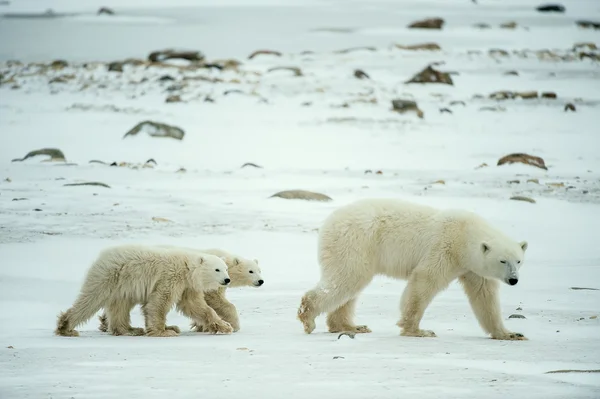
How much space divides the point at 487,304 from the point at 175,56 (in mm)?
30841

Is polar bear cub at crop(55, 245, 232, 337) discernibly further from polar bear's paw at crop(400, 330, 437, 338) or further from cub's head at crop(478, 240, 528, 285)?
cub's head at crop(478, 240, 528, 285)

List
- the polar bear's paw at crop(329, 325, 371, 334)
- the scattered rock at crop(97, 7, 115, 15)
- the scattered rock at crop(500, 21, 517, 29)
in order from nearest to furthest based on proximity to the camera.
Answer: the polar bear's paw at crop(329, 325, 371, 334), the scattered rock at crop(500, 21, 517, 29), the scattered rock at crop(97, 7, 115, 15)

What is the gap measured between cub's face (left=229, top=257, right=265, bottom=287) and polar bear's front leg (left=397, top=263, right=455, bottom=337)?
1.60 m

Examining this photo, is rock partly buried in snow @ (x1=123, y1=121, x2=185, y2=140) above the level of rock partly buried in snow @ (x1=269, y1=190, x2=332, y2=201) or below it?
above

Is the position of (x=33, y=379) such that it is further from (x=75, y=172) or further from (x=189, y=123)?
(x=189, y=123)

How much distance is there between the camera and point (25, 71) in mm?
32312

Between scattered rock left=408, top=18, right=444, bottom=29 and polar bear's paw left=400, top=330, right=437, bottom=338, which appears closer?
polar bear's paw left=400, top=330, right=437, bottom=338

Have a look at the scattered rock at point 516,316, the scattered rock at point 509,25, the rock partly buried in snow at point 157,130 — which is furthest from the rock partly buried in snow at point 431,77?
the scattered rock at point 516,316

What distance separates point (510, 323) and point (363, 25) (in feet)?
141

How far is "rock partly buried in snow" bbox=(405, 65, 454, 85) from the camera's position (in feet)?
93.5

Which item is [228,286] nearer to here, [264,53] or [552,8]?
[264,53]

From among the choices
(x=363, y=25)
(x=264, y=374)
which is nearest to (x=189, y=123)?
(x=264, y=374)

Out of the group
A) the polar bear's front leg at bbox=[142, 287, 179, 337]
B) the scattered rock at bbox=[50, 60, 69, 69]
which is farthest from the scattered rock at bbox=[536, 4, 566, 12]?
the polar bear's front leg at bbox=[142, 287, 179, 337]

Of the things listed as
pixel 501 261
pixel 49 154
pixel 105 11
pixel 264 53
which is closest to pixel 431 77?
pixel 264 53
